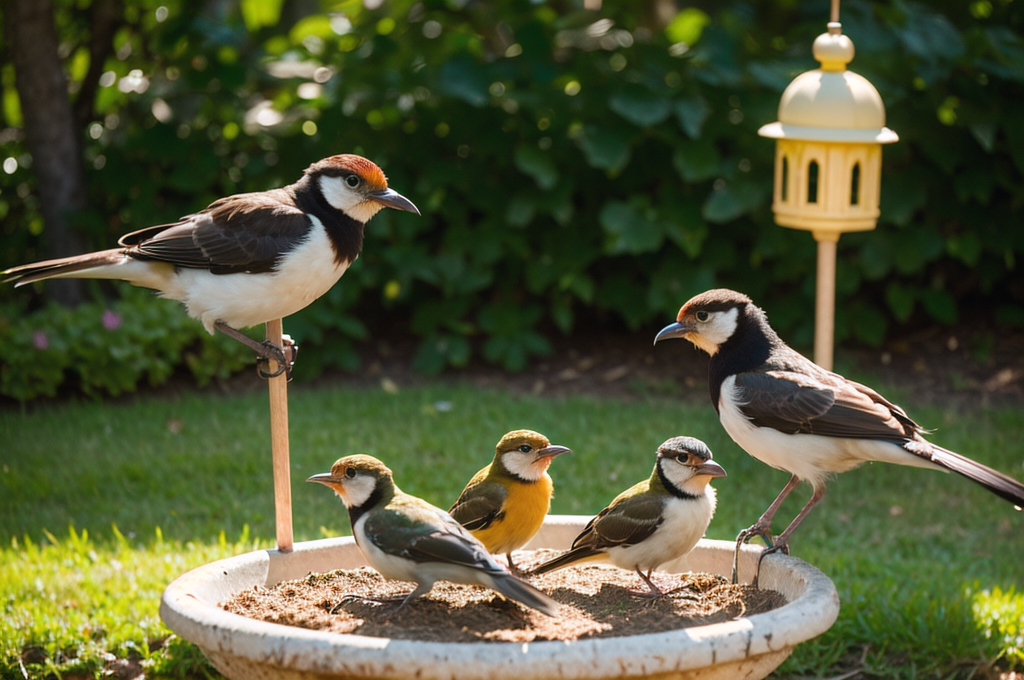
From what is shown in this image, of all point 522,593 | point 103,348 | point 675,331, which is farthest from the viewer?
point 103,348

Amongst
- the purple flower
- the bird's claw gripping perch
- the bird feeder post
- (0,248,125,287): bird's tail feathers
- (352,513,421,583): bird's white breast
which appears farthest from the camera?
the purple flower

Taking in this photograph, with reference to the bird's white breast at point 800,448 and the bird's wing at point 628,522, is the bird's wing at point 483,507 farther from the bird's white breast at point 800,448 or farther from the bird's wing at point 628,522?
the bird's white breast at point 800,448

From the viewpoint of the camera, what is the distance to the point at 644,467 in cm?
619

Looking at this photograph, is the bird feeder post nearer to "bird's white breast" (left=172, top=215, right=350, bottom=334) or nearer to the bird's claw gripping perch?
the bird's claw gripping perch

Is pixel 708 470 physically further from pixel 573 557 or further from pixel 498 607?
pixel 498 607

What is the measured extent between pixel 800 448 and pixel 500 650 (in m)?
1.50

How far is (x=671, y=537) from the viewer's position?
3465mm

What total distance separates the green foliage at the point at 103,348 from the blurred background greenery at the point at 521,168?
18 mm

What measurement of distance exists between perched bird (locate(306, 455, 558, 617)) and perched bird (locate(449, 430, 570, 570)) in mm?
395

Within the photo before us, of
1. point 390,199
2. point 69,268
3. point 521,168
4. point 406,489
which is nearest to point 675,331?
point 390,199

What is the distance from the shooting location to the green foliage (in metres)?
7.05

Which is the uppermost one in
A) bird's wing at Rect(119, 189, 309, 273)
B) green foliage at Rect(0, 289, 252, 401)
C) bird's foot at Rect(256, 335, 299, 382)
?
bird's wing at Rect(119, 189, 309, 273)

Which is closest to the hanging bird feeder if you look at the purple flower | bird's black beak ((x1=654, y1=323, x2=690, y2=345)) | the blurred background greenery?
bird's black beak ((x1=654, y1=323, x2=690, y2=345))

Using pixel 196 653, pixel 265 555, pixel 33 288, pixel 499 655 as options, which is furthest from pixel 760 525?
pixel 33 288
